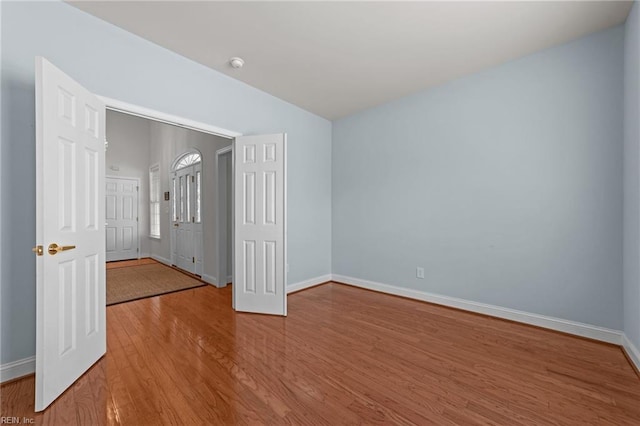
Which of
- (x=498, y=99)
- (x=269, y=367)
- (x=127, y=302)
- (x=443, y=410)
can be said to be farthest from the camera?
(x=127, y=302)

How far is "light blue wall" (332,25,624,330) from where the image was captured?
2488 mm

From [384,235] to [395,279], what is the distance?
664mm

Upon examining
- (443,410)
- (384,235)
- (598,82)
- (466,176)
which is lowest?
(443,410)

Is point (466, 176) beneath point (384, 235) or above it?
above

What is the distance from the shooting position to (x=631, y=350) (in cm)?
217

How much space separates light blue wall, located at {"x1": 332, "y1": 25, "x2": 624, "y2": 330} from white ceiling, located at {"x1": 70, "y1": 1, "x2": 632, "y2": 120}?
357 millimetres

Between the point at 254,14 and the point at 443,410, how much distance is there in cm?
324

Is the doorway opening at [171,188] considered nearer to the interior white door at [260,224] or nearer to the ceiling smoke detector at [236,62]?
the interior white door at [260,224]

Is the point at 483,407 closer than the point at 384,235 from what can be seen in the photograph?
Yes

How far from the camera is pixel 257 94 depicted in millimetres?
3629

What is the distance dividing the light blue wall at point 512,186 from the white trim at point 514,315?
68mm

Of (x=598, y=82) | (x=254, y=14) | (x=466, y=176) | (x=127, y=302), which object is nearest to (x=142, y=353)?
(x=127, y=302)

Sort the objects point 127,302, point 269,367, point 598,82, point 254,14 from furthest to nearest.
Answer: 1. point 127,302
2. point 598,82
3. point 254,14
4. point 269,367

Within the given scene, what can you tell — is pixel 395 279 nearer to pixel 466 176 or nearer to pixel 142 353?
pixel 466 176
